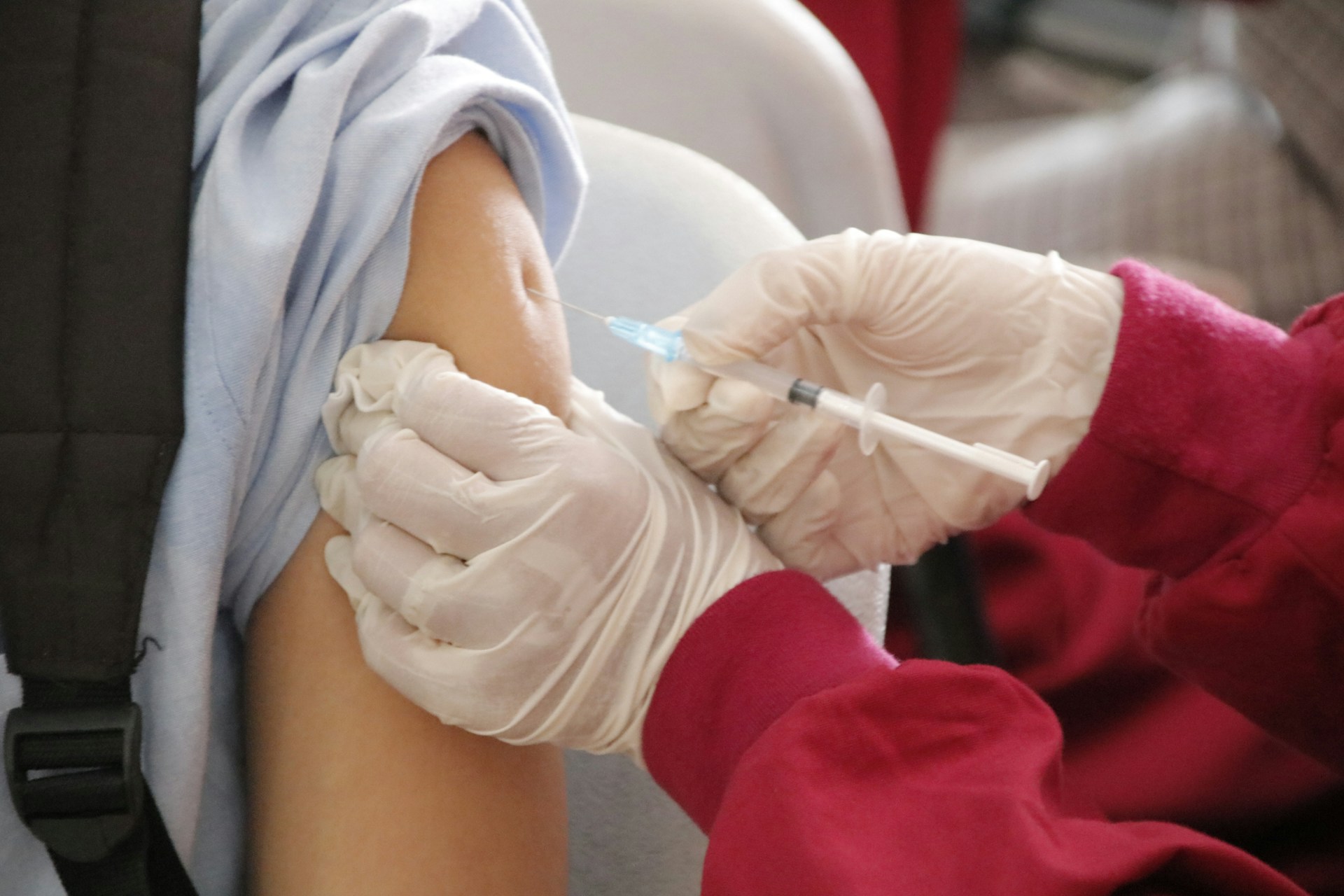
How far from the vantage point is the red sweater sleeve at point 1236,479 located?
0.83m

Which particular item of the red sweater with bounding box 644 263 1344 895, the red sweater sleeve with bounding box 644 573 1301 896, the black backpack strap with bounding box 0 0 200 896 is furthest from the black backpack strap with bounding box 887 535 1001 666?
the black backpack strap with bounding box 0 0 200 896

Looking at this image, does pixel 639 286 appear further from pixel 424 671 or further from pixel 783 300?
pixel 424 671

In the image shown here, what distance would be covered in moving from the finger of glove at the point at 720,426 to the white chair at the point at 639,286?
0.44 feet

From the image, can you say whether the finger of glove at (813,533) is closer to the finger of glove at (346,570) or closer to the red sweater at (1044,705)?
the red sweater at (1044,705)

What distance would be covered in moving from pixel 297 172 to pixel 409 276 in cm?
10

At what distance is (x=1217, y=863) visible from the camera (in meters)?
0.55

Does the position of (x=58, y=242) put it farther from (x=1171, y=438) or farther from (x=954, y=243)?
(x=1171, y=438)

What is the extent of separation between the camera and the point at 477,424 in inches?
28.0

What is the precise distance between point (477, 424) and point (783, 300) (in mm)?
242

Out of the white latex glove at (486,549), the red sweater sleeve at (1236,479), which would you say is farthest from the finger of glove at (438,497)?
the red sweater sleeve at (1236,479)

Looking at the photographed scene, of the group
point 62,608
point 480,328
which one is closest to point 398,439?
point 480,328

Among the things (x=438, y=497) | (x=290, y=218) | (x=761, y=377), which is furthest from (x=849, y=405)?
(x=290, y=218)

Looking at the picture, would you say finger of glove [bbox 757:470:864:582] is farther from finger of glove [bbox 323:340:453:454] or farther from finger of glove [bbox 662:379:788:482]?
finger of glove [bbox 323:340:453:454]

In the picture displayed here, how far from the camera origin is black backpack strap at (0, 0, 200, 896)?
0.63 meters
